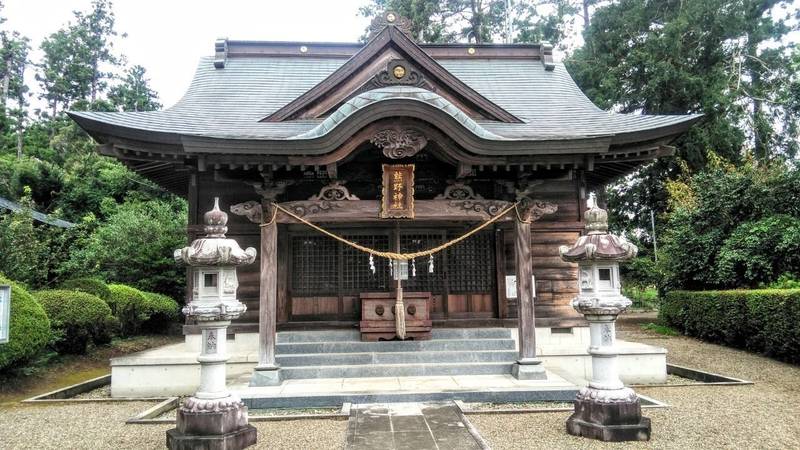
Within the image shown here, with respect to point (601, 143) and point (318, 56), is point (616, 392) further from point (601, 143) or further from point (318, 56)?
point (318, 56)

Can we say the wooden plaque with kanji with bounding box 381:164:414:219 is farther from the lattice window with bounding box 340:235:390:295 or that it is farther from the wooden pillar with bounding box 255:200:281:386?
the lattice window with bounding box 340:235:390:295

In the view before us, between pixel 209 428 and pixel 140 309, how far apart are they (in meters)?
10.6

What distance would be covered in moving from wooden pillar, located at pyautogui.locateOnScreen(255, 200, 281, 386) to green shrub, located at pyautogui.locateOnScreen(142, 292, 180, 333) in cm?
852

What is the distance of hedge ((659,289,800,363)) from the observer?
32.8ft

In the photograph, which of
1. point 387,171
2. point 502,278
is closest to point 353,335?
point 502,278

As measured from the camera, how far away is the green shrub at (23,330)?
26.4 ft

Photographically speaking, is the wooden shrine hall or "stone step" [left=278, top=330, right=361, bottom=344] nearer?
the wooden shrine hall

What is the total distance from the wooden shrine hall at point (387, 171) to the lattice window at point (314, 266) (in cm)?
3

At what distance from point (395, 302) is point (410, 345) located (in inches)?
32.8

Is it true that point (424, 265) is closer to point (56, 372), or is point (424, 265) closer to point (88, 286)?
point (56, 372)

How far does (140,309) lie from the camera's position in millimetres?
14336

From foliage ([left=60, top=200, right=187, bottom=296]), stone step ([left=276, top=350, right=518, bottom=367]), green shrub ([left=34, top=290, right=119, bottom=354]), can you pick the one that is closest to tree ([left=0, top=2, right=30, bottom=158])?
foliage ([left=60, top=200, right=187, bottom=296])

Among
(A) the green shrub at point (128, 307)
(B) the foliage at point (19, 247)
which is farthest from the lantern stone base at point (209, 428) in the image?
(A) the green shrub at point (128, 307)

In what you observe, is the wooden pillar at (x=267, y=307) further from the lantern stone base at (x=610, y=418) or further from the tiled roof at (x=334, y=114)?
the lantern stone base at (x=610, y=418)
